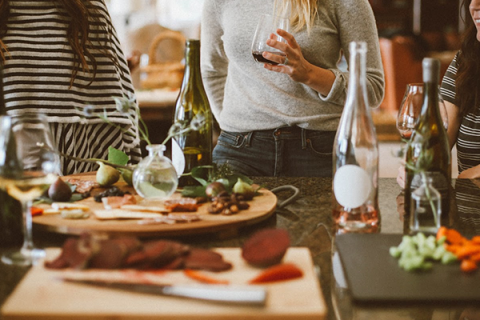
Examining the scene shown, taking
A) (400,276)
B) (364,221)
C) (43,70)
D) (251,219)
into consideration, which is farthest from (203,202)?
(43,70)

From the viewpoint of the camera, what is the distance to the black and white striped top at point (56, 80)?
165cm

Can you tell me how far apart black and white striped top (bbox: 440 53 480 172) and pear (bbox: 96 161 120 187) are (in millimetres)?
1074

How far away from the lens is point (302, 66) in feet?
4.58

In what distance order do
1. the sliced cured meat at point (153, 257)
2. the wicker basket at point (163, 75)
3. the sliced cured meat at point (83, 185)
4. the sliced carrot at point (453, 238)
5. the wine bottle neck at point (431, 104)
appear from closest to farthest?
the sliced cured meat at point (153, 257), the sliced carrot at point (453, 238), the wine bottle neck at point (431, 104), the sliced cured meat at point (83, 185), the wicker basket at point (163, 75)

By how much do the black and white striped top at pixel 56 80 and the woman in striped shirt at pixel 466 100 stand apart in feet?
3.28

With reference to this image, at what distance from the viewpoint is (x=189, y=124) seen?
1.30 m

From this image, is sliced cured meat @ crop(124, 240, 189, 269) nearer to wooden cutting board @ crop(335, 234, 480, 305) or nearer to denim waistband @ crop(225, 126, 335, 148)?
wooden cutting board @ crop(335, 234, 480, 305)

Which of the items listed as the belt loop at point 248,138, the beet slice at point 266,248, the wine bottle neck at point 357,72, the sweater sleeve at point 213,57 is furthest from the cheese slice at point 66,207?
the sweater sleeve at point 213,57

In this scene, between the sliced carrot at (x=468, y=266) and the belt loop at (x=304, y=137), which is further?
the belt loop at (x=304, y=137)

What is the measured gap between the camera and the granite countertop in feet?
2.49

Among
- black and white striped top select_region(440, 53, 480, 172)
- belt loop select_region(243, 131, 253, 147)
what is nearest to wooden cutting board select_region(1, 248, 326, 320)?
belt loop select_region(243, 131, 253, 147)

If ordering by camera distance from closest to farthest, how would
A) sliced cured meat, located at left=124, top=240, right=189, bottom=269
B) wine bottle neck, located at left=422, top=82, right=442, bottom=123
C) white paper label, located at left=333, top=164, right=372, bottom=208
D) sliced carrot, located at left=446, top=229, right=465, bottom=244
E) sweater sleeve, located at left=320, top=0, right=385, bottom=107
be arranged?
sliced cured meat, located at left=124, top=240, right=189, bottom=269 < sliced carrot, located at left=446, top=229, right=465, bottom=244 < white paper label, located at left=333, top=164, right=372, bottom=208 < wine bottle neck, located at left=422, top=82, right=442, bottom=123 < sweater sleeve, located at left=320, top=0, right=385, bottom=107

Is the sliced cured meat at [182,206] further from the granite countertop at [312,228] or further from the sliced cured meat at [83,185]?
the sliced cured meat at [83,185]

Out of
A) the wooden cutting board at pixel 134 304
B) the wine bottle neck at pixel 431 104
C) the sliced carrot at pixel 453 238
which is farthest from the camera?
Result: the wine bottle neck at pixel 431 104
